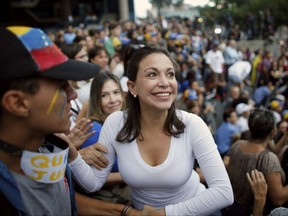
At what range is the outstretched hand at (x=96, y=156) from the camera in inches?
69.9

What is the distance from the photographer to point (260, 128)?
102 inches

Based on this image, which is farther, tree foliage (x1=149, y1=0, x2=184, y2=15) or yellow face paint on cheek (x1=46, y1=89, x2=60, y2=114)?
tree foliage (x1=149, y1=0, x2=184, y2=15)

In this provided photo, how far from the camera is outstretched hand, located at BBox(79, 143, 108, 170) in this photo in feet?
5.83

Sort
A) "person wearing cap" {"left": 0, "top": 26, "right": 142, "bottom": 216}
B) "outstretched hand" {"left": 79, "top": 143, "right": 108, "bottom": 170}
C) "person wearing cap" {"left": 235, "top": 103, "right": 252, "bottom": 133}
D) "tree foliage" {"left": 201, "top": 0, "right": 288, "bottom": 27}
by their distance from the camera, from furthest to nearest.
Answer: "tree foliage" {"left": 201, "top": 0, "right": 288, "bottom": 27} → "person wearing cap" {"left": 235, "top": 103, "right": 252, "bottom": 133} → "outstretched hand" {"left": 79, "top": 143, "right": 108, "bottom": 170} → "person wearing cap" {"left": 0, "top": 26, "right": 142, "bottom": 216}

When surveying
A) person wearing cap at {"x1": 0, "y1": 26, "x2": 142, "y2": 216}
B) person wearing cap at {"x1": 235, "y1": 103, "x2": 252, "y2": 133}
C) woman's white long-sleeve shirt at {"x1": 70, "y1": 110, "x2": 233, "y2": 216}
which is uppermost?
person wearing cap at {"x1": 0, "y1": 26, "x2": 142, "y2": 216}

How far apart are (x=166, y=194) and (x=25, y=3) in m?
29.2

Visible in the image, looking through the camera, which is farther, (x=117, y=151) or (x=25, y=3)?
(x=25, y=3)

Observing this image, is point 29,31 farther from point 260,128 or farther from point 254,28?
point 254,28

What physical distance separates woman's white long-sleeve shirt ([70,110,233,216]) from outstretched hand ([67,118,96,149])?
17 centimetres

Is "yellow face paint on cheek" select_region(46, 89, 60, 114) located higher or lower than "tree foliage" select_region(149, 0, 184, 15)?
lower

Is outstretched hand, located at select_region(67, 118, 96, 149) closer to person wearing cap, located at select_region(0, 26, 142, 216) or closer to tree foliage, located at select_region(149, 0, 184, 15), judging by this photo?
person wearing cap, located at select_region(0, 26, 142, 216)

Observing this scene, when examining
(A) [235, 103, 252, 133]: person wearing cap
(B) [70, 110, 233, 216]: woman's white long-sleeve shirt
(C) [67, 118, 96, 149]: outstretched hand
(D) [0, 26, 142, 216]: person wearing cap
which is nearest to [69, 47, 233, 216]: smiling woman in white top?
(B) [70, 110, 233, 216]: woman's white long-sleeve shirt

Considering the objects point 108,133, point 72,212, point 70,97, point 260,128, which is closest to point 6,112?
point 70,97

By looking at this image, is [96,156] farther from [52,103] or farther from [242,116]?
[242,116]
